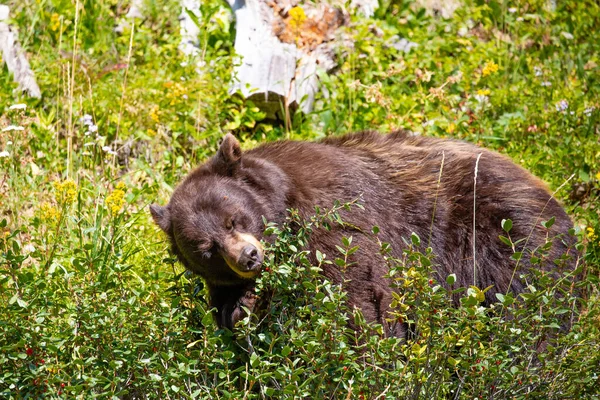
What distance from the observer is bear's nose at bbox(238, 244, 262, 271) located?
4473 millimetres

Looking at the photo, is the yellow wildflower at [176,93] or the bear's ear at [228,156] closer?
the bear's ear at [228,156]

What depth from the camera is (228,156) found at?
4.98 metres

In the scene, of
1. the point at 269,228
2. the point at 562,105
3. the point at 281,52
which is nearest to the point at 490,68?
the point at 562,105

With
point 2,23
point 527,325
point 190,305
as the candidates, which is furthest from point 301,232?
point 2,23

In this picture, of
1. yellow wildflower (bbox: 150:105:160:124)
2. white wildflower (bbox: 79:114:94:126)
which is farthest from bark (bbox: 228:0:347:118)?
white wildflower (bbox: 79:114:94:126)

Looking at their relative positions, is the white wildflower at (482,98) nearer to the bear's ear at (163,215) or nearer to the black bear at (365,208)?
the black bear at (365,208)

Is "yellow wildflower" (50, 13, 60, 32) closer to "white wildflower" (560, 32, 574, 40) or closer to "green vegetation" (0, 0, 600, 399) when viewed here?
"green vegetation" (0, 0, 600, 399)

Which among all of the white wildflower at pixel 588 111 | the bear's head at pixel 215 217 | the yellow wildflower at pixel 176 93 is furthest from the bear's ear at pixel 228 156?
the white wildflower at pixel 588 111

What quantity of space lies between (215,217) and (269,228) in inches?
33.4

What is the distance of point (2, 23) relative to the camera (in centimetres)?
812

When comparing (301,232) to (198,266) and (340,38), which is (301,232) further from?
(340,38)

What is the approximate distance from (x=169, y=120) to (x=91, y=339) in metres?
3.51

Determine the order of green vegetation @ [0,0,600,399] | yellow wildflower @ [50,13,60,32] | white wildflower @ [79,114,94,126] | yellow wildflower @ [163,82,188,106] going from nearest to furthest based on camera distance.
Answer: green vegetation @ [0,0,600,399], white wildflower @ [79,114,94,126], yellow wildflower @ [163,82,188,106], yellow wildflower @ [50,13,60,32]

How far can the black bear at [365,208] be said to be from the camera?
484 cm
